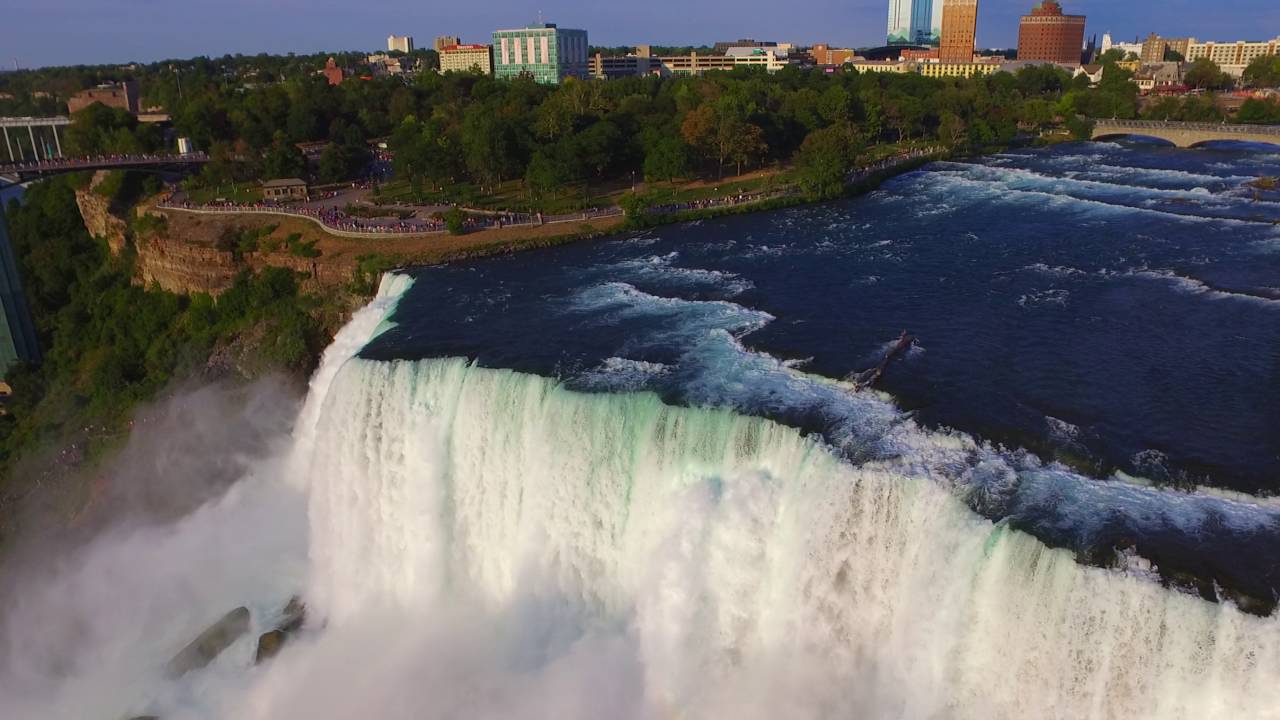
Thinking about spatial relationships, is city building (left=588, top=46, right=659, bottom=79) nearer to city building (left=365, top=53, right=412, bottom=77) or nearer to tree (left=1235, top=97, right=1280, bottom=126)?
city building (left=365, top=53, right=412, bottom=77)

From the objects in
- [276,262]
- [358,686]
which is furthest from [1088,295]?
[276,262]

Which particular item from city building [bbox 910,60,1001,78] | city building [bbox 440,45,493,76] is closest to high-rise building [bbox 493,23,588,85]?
city building [bbox 440,45,493,76]

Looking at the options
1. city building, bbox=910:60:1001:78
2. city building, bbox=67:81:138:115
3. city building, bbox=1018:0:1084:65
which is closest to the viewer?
city building, bbox=67:81:138:115

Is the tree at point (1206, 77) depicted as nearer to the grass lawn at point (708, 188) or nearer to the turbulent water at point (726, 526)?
the grass lawn at point (708, 188)

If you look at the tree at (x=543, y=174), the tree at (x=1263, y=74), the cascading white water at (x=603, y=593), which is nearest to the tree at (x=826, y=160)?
the tree at (x=543, y=174)

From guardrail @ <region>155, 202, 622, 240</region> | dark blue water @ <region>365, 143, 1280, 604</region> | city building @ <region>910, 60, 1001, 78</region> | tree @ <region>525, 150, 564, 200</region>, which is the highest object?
city building @ <region>910, 60, 1001, 78</region>

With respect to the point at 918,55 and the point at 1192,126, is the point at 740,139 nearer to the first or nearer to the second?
the point at 1192,126

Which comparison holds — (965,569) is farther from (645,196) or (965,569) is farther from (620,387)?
(645,196)
